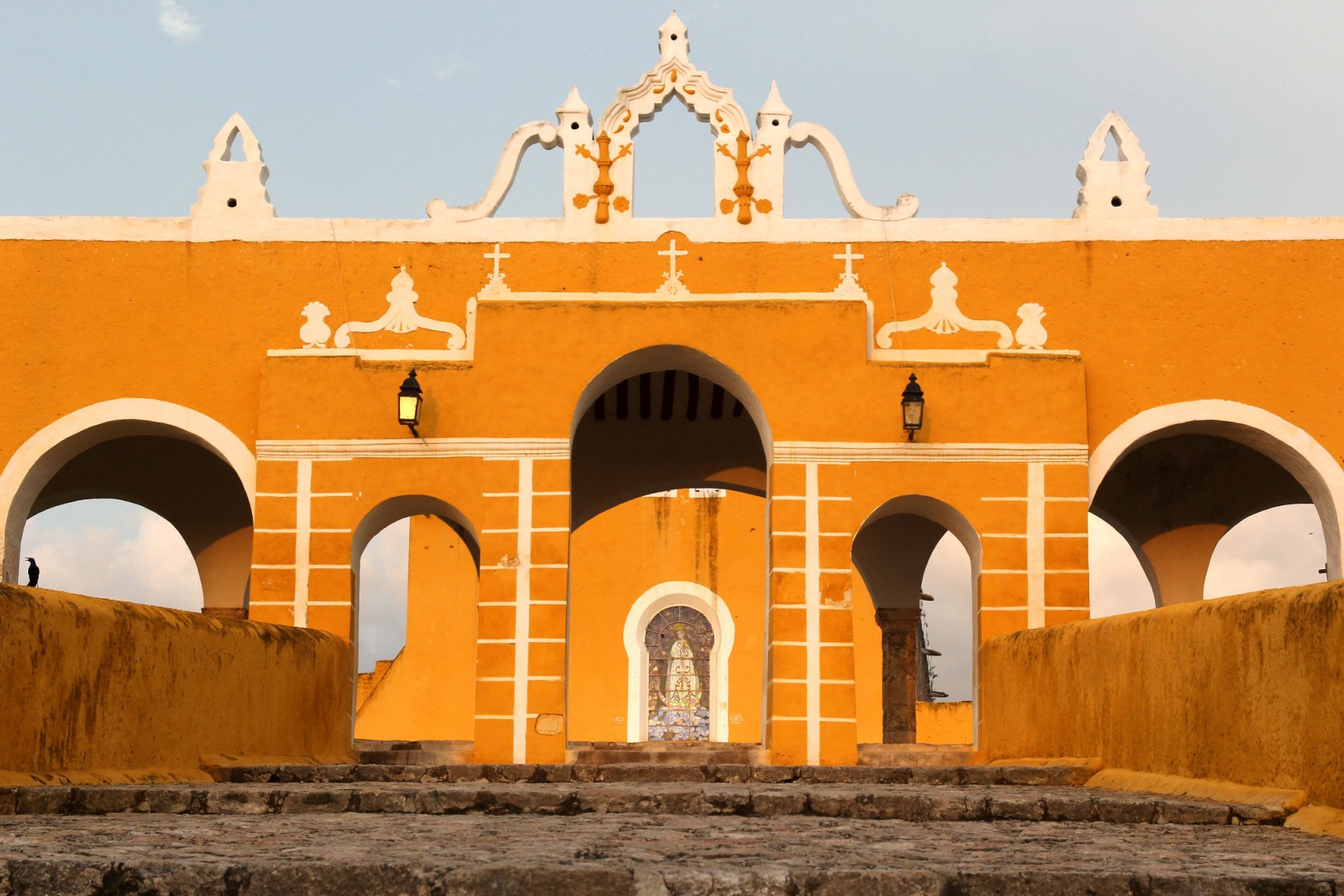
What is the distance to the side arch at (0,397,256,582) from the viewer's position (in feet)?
37.5

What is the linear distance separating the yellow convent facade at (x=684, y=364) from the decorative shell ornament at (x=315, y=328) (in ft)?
0.08

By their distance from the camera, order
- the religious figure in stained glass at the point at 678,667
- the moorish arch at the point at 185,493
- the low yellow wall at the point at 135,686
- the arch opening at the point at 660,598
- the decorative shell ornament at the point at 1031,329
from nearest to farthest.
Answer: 1. the low yellow wall at the point at 135,686
2. the decorative shell ornament at the point at 1031,329
3. the moorish arch at the point at 185,493
4. the arch opening at the point at 660,598
5. the religious figure in stained glass at the point at 678,667

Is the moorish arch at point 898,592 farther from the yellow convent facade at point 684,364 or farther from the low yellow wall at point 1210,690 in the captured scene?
the low yellow wall at point 1210,690

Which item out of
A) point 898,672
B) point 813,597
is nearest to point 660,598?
point 898,672

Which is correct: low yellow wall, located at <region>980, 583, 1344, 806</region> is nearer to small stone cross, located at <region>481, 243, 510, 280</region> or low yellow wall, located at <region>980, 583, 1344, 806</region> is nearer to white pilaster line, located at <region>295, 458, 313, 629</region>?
small stone cross, located at <region>481, 243, 510, 280</region>

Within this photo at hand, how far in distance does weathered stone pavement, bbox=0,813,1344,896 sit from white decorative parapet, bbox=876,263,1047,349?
7.67 meters

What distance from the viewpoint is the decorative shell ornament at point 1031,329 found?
11.7 meters

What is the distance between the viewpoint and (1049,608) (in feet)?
36.0

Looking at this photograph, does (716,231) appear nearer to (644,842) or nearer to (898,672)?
(898,672)

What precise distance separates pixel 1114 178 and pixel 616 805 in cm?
877

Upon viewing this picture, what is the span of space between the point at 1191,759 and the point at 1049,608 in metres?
5.34

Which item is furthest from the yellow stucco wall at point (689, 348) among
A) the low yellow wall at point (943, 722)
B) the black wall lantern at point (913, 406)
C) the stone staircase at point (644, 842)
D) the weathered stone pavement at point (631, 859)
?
the low yellow wall at point (943, 722)

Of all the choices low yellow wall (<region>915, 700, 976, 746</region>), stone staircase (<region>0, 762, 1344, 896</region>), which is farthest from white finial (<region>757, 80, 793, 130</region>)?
low yellow wall (<region>915, 700, 976, 746</region>)

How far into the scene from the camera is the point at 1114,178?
12.0 meters
